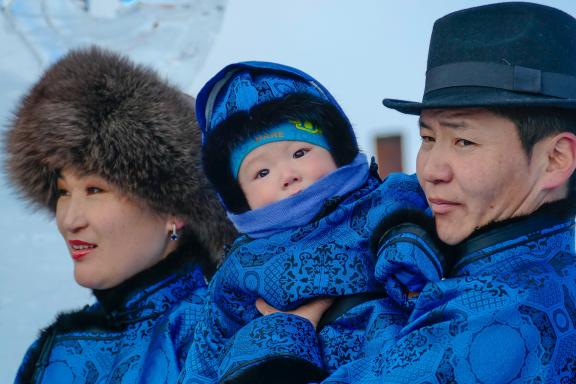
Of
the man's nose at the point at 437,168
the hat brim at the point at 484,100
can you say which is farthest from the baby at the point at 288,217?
the hat brim at the point at 484,100

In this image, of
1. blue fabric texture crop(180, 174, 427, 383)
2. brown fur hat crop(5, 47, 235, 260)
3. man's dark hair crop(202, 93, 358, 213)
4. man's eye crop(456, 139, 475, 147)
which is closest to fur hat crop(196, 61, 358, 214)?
man's dark hair crop(202, 93, 358, 213)

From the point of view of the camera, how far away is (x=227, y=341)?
5.87ft

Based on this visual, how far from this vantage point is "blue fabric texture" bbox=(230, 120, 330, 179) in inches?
71.8

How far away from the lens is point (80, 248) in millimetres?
2240

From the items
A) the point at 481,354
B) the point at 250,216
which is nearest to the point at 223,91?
the point at 250,216

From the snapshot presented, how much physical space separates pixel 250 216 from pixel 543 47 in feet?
2.38

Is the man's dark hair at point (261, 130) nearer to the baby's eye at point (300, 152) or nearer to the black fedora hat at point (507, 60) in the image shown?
the baby's eye at point (300, 152)

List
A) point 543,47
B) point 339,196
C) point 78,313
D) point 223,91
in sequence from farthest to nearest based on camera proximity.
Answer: point 78,313
point 223,91
point 339,196
point 543,47

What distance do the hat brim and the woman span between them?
3.11 feet

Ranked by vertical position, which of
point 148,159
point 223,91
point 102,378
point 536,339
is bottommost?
point 102,378

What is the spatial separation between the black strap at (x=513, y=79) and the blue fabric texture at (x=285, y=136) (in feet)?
1.48

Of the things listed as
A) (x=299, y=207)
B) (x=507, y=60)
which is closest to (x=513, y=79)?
(x=507, y=60)

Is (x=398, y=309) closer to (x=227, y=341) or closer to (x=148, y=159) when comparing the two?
(x=227, y=341)

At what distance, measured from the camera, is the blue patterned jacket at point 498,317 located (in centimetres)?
131
